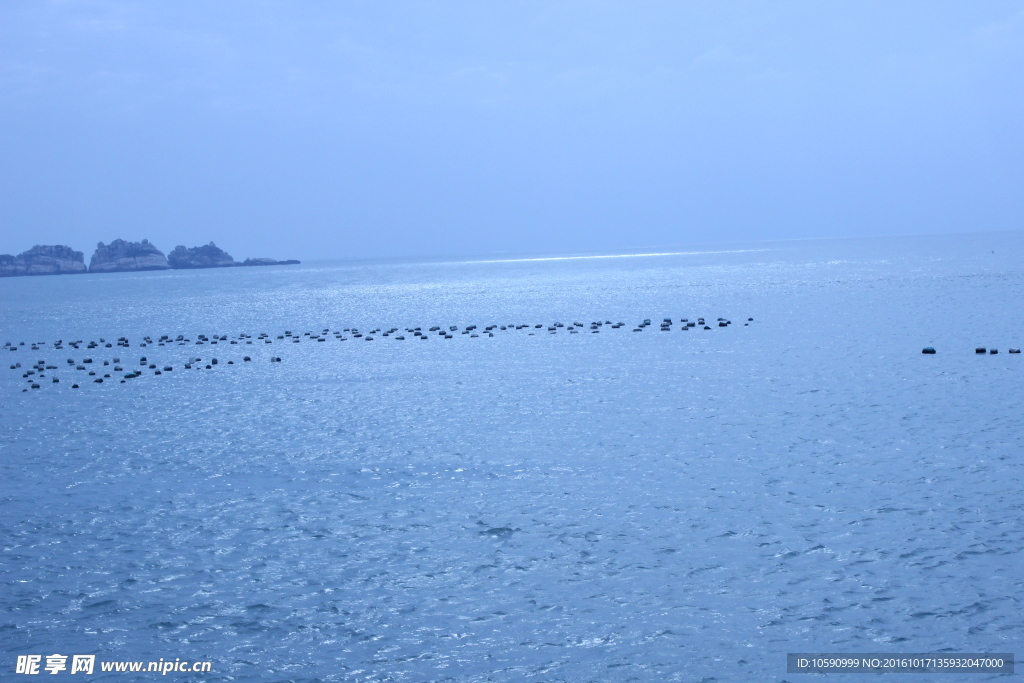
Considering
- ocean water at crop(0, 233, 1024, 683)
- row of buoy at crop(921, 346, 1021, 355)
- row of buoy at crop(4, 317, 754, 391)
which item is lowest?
ocean water at crop(0, 233, 1024, 683)

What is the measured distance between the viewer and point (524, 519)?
60.7 feet

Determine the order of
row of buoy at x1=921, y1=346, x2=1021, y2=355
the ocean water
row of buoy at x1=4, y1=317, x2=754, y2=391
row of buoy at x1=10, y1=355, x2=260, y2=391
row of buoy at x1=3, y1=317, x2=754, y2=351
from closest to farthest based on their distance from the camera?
1. the ocean water
2. row of buoy at x1=921, y1=346, x2=1021, y2=355
3. row of buoy at x1=10, y1=355, x2=260, y2=391
4. row of buoy at x1=4, y1=317, x2=754, y2=391
5. row of buoy at x1=3, y1=317, x2=754, y2=351

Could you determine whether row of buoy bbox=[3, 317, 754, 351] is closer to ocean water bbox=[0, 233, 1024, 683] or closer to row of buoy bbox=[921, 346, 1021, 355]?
row of buoy bbox=[921, 346, 1021, 355]

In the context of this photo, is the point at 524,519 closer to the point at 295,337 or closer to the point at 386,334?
the point at 386,334

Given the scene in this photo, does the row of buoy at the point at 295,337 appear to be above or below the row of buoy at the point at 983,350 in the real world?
below

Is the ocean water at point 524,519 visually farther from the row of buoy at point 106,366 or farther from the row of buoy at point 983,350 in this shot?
the row of buoy at point 106,366

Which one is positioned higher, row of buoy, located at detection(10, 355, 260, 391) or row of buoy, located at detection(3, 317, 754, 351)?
row of buoy, located at detection(3, 317, 754, 351)

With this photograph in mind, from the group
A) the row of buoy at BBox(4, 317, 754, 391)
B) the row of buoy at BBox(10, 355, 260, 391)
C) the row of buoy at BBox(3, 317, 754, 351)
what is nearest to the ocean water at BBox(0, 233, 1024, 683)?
the row of buoy at BBox(10, 355, 260, 391)

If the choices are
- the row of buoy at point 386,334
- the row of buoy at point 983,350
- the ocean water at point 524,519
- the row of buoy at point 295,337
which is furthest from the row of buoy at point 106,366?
the row of buoy at point 983,350

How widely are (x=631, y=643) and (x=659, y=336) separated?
1669 inches

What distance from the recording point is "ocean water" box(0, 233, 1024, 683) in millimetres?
13164

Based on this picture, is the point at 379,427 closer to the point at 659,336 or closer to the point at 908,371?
the point at 908,371

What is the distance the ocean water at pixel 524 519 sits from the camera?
13164mm

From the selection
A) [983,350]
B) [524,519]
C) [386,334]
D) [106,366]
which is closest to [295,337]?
[386,334]
